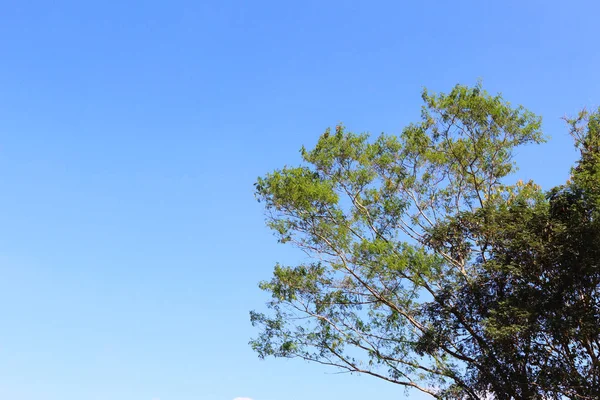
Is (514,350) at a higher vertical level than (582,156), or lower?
lower

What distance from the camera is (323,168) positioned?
10.5m

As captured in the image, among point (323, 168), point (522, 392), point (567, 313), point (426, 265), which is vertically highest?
point (323, 168)

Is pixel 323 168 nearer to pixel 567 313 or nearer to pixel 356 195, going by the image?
pixel 356 195

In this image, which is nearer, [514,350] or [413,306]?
[514,350]

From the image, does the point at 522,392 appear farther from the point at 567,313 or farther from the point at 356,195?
the point at 356,195

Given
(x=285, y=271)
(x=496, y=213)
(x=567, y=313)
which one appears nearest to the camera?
(x=567, y=313)

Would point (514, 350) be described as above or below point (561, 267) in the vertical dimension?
below

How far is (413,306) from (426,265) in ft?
2.59

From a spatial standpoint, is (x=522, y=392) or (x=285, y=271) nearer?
(x=522, y=392)

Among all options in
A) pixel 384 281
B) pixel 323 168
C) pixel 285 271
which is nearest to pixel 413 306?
pixel 384 281

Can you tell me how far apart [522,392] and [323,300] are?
3338 millimetres

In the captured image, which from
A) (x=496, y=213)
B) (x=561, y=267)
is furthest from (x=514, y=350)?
(x=496, y=213)

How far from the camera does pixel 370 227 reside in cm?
1034

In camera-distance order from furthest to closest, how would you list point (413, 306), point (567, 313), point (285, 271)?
point (285, 271) < point (413, 306) < point (567, 313)
